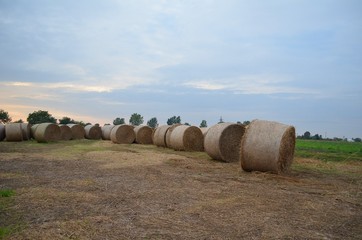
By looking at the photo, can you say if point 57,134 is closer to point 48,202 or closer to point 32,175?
point 32,175

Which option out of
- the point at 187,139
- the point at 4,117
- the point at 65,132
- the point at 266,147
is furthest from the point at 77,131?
the point at 4,117

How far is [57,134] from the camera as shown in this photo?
27.9 metres

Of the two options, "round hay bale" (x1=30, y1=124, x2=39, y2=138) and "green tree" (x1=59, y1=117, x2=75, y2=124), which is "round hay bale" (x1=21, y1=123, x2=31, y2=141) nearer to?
"round hay bale" (x1=30, y1=124, x2=39, y2=138)

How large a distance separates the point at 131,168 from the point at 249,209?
233 inches

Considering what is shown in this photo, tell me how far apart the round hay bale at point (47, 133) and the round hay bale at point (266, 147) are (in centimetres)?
1948

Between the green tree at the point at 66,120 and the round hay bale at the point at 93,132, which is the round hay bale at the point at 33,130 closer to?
the round hay bale at the point at 93,132

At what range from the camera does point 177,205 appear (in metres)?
6.41

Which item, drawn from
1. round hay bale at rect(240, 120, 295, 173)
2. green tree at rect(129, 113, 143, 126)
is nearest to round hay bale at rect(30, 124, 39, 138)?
round hay bale at rect(240, 120, 295, 173)

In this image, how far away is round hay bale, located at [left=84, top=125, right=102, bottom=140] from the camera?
1388 inches

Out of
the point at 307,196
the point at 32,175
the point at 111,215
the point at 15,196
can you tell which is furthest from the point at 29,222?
the point at 307,196

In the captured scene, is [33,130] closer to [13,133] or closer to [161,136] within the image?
[13,133]

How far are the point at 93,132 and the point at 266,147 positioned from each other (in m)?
27.1

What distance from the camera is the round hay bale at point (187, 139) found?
64.9ft

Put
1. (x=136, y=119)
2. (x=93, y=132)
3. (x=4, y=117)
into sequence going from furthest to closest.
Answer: (x=136, y=119) → (x=4, y=117) → (x=93, y=132)
